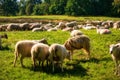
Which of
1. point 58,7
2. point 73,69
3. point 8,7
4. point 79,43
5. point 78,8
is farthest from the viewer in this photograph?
point 8,7

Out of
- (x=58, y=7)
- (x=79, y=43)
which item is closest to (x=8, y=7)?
(x=58, y=7)

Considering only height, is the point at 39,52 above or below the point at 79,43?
above

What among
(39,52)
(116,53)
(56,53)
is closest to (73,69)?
(56,53)

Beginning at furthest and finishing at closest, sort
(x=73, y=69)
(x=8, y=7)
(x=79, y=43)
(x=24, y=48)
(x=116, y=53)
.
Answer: (x=8, y=7) < (x=79, y=43) < (x=24, y=48) < (x=73, y=69) < (x=116, y=53)

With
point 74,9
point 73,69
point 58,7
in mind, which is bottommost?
point 58,7

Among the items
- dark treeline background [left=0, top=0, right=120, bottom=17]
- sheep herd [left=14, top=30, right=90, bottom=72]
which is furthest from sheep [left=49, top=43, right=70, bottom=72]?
dark treeline background [left=0, top=0, right=120, bottom=17]

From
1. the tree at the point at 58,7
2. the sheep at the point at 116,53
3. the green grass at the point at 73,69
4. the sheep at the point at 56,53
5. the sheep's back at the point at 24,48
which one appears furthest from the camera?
the tree at the point at 58,7

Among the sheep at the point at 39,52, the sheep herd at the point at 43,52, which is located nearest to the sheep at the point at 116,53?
the sheep herd at the point at 43,52

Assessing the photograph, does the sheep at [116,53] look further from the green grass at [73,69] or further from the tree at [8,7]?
the tree at [8,7]

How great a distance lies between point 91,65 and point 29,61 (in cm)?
368

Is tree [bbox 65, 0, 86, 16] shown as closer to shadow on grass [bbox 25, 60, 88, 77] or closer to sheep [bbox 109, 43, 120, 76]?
shadow on grass [bbox 25, 60, 88, 77]

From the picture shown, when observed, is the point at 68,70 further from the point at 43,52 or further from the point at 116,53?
the point at 116,53

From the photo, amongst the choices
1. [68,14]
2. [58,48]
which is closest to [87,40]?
[58,48]

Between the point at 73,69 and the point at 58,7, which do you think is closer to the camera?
the point at 73,69
